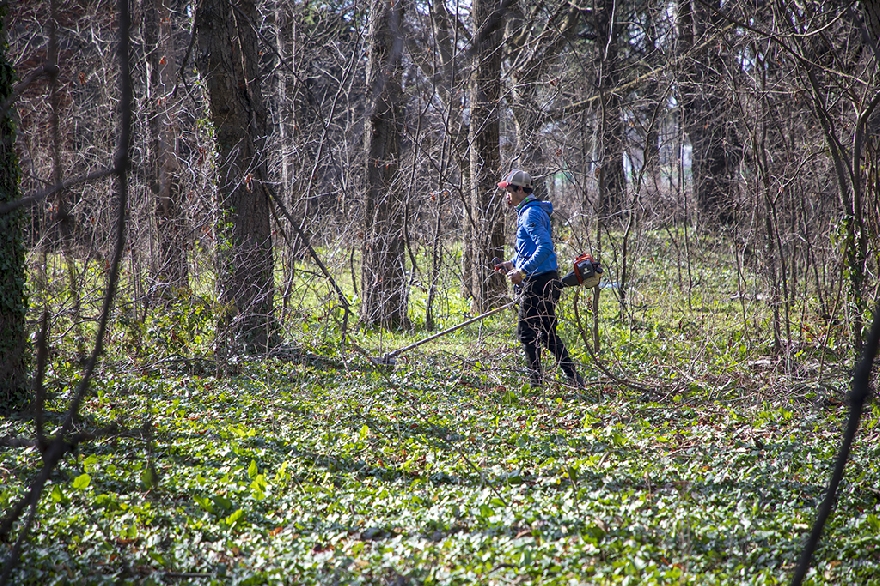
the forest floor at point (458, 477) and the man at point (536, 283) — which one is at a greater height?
the man at point (536, 283)

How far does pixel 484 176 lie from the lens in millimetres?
10781

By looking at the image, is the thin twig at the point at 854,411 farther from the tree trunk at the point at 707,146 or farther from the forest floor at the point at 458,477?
the tree trunk at the point at 707,146

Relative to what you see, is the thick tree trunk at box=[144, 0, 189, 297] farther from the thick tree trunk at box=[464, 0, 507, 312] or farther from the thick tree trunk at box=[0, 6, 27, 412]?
the thick tree trunk at box=[464, 0, 507, 312]

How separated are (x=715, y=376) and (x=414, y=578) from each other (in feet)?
14.6

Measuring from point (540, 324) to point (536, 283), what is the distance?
1.34ft

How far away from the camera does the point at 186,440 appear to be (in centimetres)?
563

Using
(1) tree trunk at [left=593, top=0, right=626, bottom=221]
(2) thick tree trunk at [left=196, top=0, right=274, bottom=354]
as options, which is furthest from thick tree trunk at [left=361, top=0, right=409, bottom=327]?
(1) tree trunk at [left=593, top=0, right=626, bottom=221]

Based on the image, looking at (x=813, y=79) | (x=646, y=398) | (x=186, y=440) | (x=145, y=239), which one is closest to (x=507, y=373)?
(x=646, y=398)

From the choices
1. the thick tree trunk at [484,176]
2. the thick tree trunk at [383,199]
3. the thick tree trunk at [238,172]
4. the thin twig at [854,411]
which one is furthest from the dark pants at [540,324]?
the thin twig at [854,411]

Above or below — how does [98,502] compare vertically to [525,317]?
below

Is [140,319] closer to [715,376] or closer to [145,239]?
[145,239]

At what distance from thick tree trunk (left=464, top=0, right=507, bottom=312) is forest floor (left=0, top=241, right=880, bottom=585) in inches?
109

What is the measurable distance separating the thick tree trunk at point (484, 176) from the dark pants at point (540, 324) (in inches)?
115

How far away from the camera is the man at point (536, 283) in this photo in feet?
22.9
